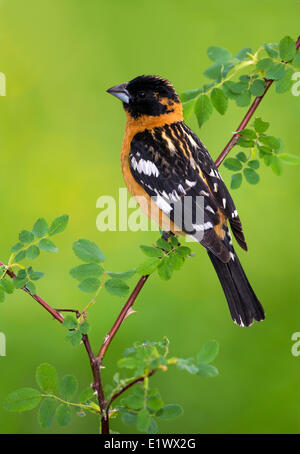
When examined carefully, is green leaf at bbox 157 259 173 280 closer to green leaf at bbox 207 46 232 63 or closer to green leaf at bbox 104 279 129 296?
green leaf at bbox 104 279 129 296

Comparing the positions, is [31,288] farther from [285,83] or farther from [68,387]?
[285,83]

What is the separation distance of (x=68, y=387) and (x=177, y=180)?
49.0 inches

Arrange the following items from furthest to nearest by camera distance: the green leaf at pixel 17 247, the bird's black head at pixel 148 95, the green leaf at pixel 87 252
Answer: the bird's black head at pixel 148 95 < the green leaf at pixel 87 252 < the green leaf at pixel 17 247

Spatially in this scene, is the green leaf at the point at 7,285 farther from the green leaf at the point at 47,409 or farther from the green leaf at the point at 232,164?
the green leaf at the point at 232,164

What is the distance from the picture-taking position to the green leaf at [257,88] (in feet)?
6.79

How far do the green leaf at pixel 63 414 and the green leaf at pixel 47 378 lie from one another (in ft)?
0.15

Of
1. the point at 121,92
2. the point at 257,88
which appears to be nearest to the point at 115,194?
the point at 121,92

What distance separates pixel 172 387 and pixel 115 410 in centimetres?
174

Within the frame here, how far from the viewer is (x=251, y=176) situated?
2.20m

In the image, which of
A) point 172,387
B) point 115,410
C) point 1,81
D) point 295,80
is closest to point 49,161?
point 1,81

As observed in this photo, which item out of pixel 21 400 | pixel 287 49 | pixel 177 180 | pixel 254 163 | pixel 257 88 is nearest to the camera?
pixel 21 400

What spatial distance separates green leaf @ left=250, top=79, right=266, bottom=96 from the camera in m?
2.07

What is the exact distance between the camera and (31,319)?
3.34 m

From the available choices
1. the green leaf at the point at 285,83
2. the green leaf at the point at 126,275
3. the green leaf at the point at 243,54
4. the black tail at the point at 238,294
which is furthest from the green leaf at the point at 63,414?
the green leaf at the point at 243,54
